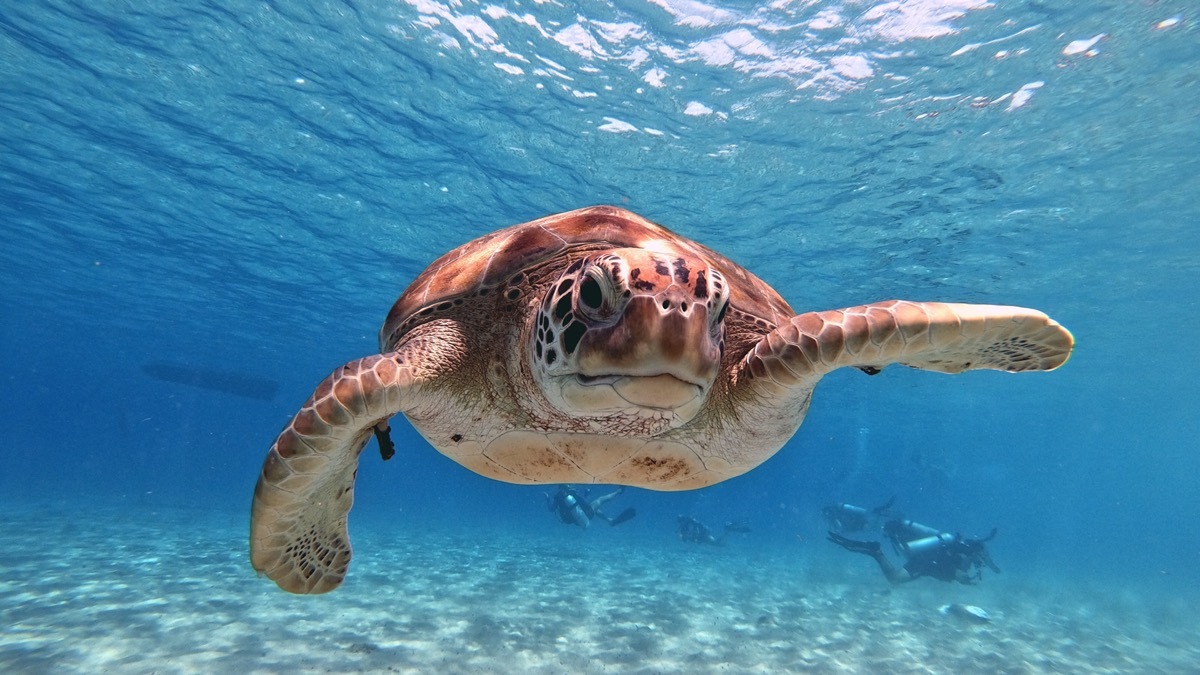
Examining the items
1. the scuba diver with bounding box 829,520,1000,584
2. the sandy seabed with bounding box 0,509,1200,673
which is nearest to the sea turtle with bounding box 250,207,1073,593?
the sandy seabed with bounding box 0,509,1200,673

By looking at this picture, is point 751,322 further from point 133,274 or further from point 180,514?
point 133,274

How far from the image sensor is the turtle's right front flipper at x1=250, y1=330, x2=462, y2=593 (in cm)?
313

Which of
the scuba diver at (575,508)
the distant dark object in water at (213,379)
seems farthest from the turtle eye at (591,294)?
the distant dark object in water at (213,379)

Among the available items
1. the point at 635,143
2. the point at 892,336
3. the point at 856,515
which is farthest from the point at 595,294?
the point at 856,515

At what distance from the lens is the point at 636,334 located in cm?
234

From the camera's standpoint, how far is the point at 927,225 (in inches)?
672

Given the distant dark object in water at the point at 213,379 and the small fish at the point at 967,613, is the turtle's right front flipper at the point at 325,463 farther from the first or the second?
the distant dark object in water at the point at 213,379

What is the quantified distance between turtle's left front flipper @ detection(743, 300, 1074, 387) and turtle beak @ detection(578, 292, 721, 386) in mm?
811

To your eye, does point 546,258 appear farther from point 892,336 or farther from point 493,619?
point 493,619

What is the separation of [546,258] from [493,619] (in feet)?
26.2

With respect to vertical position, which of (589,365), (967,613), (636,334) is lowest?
(967,613)

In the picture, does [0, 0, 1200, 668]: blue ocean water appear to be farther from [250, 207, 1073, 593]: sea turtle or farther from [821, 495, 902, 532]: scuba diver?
[250, 207, 1073, 593]: sea turtle

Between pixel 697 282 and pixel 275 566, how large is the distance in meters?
3.77

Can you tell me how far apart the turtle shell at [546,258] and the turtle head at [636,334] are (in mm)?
1119
